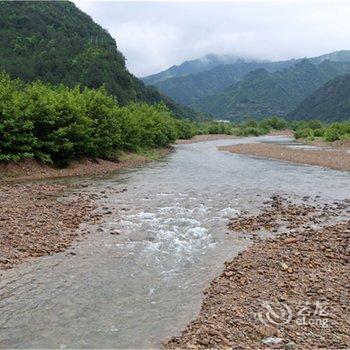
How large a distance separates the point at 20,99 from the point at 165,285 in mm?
23559

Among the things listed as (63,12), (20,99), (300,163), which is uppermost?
(63,12)

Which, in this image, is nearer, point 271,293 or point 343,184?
point 271,293

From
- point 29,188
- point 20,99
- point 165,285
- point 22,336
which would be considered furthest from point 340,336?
point 20,99

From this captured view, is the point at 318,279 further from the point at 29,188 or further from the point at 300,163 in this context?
the point at 300,163

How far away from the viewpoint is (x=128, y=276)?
1207cm

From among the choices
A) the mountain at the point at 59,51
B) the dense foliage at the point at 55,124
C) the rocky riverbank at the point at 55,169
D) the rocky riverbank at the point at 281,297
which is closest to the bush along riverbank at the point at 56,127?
the dense foliage at the point at 55,124

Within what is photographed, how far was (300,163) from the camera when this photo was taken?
141 feet

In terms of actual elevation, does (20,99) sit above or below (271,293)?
Result: above

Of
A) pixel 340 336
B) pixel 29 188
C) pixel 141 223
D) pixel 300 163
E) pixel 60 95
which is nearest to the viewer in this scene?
pixel 340 336

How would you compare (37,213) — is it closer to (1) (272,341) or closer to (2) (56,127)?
(1) (272,341)

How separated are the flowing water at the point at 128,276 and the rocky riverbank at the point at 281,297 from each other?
0.61 meters

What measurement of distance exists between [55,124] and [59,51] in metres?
127

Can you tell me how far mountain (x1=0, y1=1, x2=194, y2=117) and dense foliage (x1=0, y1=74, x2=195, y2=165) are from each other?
96.7m

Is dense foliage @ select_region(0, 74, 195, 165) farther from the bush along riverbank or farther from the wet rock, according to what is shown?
the wet rock
